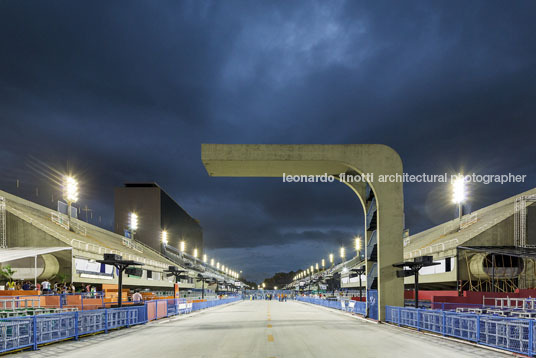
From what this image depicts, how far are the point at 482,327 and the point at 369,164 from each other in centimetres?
1262

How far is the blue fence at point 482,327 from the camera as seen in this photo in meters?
13.4

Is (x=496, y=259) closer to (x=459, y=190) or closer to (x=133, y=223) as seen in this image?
(x=459, y=190)

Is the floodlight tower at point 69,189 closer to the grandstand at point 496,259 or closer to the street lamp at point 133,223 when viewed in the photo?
the street lamp at point 133,223

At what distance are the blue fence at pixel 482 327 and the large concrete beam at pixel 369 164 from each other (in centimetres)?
401

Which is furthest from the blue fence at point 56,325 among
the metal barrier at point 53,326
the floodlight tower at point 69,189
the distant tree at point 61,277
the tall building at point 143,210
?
the tall building at point 143,210

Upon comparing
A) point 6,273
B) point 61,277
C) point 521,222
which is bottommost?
point 61,277

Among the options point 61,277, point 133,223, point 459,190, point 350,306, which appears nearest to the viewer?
point 350,306

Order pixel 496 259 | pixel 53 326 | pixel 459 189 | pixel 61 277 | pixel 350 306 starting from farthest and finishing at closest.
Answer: pixel 459 189, pixel 496 259, pixel 61 277, pixel 350 306, pixel 53 326

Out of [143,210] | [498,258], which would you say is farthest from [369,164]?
[143,210]

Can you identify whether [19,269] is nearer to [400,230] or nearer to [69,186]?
[69,186]

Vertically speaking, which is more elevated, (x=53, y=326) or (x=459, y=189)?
(x=459, y=189)

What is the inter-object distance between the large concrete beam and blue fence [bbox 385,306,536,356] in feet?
13.2

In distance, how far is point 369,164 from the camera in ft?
88.1

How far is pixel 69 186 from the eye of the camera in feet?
194
